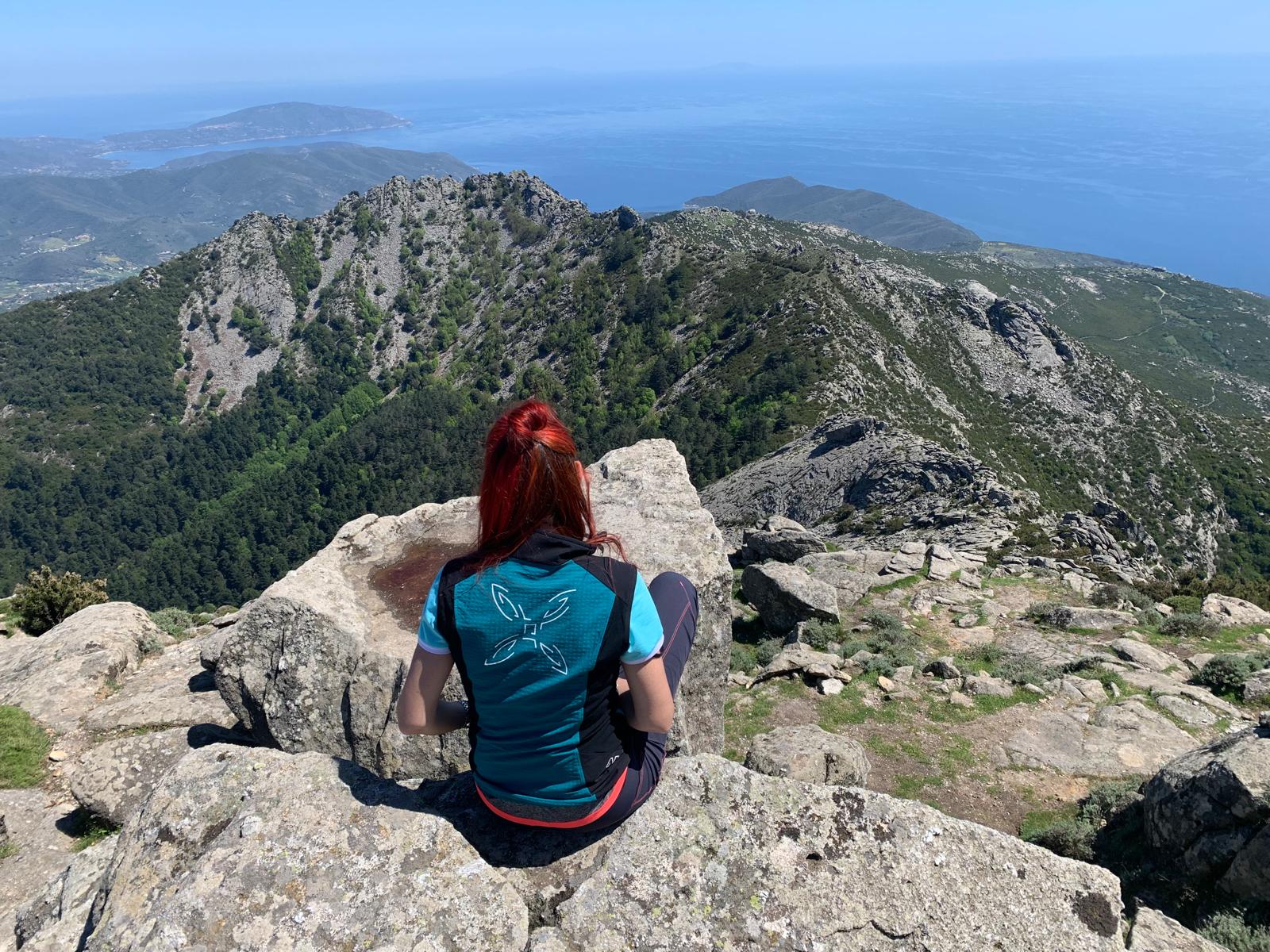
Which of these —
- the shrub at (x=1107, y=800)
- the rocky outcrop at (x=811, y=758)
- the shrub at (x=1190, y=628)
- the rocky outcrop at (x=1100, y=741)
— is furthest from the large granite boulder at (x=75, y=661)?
the shrub at (x=1190, y=628)

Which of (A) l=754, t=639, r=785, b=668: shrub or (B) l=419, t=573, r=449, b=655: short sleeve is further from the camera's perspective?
(A) l=754, t=639, r=785, b=668: shrub

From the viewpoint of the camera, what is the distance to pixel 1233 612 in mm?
16547

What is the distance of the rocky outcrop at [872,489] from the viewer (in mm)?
30594

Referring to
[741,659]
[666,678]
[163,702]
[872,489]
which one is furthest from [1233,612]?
[872,489]

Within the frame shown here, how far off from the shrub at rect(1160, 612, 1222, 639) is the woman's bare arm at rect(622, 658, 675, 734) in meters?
16.4

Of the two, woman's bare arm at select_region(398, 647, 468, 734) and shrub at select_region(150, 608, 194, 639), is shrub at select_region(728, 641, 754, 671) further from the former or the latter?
shrub at select_region(150, 608, 194, 639)

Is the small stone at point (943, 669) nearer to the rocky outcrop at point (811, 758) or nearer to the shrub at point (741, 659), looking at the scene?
the shrub at point (741, 659)

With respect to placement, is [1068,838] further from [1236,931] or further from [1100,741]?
[1100,741]

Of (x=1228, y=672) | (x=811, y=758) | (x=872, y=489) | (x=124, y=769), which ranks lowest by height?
(x=872, y=489)

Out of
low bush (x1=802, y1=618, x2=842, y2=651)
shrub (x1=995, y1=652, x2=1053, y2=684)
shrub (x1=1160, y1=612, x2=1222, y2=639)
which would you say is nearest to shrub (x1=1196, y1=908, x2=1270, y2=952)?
shrub (x1=995, y1=652, x2=1053, y2=684)

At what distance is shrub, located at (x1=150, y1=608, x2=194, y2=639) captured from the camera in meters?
16.2

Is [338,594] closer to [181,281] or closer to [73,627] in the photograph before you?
[73,627]

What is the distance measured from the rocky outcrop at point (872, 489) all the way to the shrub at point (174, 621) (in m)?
24.1

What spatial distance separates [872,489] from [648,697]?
3856 centimetres
